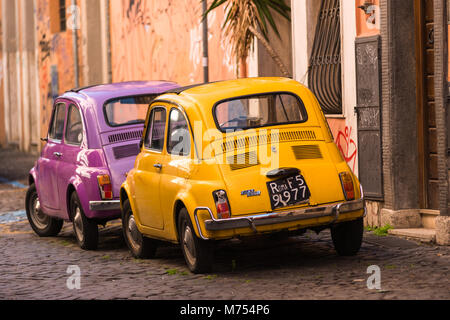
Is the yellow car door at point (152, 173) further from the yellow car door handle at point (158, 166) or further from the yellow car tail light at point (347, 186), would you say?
the yellow car tail light at point (347, 186)

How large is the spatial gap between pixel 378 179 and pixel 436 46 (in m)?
2.06

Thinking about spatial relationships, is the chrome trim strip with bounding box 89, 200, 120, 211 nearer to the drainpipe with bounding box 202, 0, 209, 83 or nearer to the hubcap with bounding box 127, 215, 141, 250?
the hubcap with bounding box 127, 215, 141, 250

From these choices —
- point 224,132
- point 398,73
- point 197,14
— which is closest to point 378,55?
point 398,73

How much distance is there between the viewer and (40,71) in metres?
32.4

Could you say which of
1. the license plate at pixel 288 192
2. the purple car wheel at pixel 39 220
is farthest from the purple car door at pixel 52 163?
the license plate at pixel 288 192

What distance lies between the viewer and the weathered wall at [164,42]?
18891 mm

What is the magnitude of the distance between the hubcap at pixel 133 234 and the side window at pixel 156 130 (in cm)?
89

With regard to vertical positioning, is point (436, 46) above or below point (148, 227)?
above

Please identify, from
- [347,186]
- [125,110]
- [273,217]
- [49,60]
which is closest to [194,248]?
[273,217]

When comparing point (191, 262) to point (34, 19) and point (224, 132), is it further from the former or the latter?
point (34, 19)

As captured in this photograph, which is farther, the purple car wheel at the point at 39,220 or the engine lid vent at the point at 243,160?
the purple car wheel at the point at 39,220

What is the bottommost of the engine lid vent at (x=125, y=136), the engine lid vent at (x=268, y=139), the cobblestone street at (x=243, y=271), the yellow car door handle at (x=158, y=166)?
the cobblestone street at (x=243, y=271)

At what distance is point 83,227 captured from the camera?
459 inches

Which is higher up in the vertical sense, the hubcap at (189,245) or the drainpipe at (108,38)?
the drainpipe at (108,38)
